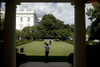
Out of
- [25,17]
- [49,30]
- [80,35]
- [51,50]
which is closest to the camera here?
[80,35]

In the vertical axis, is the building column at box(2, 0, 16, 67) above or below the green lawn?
above

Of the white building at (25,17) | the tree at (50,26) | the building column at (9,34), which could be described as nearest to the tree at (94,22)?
the building column at (9,34)

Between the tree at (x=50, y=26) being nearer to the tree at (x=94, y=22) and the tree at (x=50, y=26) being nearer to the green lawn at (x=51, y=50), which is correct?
the green lawn at (x=51, y=50)

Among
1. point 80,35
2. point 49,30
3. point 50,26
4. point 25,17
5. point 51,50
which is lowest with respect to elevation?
point 51,50

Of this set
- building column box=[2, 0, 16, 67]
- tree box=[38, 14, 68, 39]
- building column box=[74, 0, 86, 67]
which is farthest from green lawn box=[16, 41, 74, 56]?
tree box=[38, 14, 68, 39]

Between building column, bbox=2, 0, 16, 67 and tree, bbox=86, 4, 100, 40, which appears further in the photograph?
tree, bbox=86, 4, 100, 40

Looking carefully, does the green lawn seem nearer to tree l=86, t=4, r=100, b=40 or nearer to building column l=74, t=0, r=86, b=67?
tree l=86, t=4, r=100, b=40

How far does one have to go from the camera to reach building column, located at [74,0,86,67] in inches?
157

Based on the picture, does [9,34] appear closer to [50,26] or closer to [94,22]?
[94,22]

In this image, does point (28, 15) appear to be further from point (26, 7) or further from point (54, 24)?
point (54, 24)

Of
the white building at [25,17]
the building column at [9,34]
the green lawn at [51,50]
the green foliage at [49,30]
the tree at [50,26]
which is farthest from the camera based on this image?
the white building at [25,17]

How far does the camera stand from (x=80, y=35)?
405 centimetres

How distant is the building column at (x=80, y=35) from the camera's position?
400 cm

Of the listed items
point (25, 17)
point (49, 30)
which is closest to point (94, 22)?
point (49, 30)
